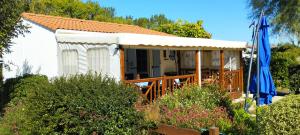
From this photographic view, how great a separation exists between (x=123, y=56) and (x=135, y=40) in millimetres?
733

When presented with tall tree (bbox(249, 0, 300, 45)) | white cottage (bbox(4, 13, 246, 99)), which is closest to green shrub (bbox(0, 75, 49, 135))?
white cottage (bbox(4, 13, 246, 99))

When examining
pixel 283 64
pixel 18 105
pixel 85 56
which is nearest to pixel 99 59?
pixel 85 56

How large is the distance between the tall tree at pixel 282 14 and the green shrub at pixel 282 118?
16.1m

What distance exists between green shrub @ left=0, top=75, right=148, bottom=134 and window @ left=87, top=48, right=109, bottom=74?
11.5ft

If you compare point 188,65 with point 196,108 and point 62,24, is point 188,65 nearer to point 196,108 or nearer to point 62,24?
point 62,24

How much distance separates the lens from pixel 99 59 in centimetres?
1162

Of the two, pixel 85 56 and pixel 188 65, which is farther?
pixel 188 65

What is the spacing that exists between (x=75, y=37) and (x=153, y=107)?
5547 mm

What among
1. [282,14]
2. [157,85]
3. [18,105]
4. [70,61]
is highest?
[282,14]

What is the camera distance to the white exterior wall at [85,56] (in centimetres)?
1107

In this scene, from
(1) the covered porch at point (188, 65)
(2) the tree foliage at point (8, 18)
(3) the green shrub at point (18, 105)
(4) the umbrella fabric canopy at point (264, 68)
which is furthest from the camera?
(1) the covered porch at point (188, 65)

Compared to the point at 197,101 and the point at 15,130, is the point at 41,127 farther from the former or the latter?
the point at 197,101

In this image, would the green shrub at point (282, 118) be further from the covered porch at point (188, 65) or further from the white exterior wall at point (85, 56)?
the covered porch at point (188, 65)

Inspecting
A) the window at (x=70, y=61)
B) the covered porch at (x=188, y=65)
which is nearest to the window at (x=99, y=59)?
the window at (x=70, y=61)
